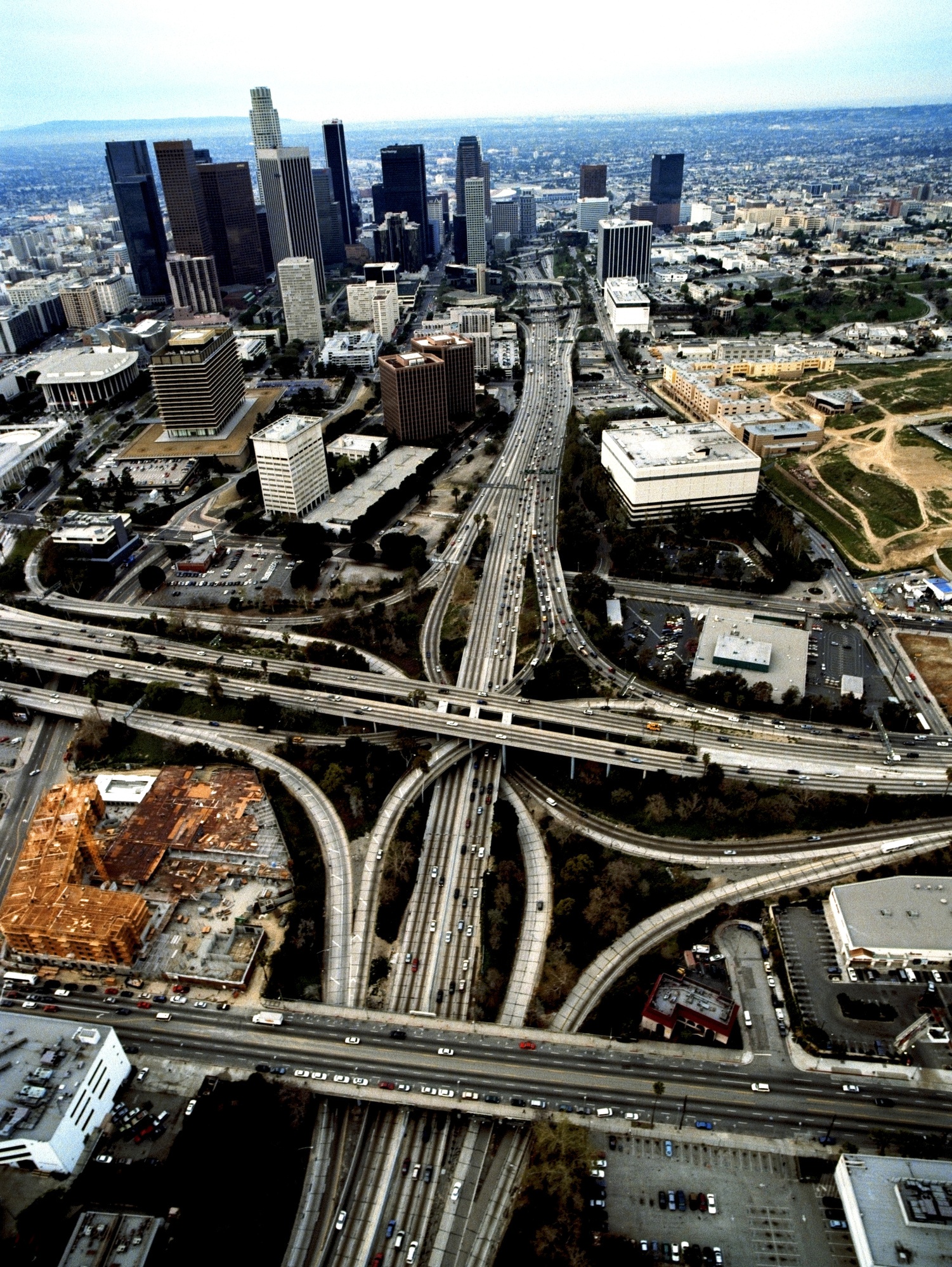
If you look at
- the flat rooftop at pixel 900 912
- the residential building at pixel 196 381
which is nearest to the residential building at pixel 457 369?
the residential building at pixel 196 381

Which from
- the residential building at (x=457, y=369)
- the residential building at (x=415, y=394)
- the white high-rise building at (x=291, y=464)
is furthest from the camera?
the residential building at (x=457, y=369)

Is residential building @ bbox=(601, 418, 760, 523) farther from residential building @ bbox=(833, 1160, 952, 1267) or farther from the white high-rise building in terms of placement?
residential building @ bbox=(833, 1160, 952, 1267)

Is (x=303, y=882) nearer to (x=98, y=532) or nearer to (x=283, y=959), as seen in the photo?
(x=283, y=959)

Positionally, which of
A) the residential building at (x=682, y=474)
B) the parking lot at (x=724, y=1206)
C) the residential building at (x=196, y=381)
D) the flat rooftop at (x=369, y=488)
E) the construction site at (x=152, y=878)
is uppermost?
the residential building at (x=196, y=381)

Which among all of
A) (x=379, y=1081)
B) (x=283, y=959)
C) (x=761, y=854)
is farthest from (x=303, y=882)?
(x=761, y=854)

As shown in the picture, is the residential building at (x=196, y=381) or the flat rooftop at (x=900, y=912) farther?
the residential building at (x=196, y=381)

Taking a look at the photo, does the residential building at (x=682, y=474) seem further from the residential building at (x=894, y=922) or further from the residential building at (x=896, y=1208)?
the residential building at (x=896, y=1208)

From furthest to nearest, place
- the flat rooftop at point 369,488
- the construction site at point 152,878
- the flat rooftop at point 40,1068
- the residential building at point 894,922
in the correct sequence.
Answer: the flat rooftop at point 369,488 < the construction site at point 152,878 < the residential building at point 894,922 < the flat rooftop at point 40,1068

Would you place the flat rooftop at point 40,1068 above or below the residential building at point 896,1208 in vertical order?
above
